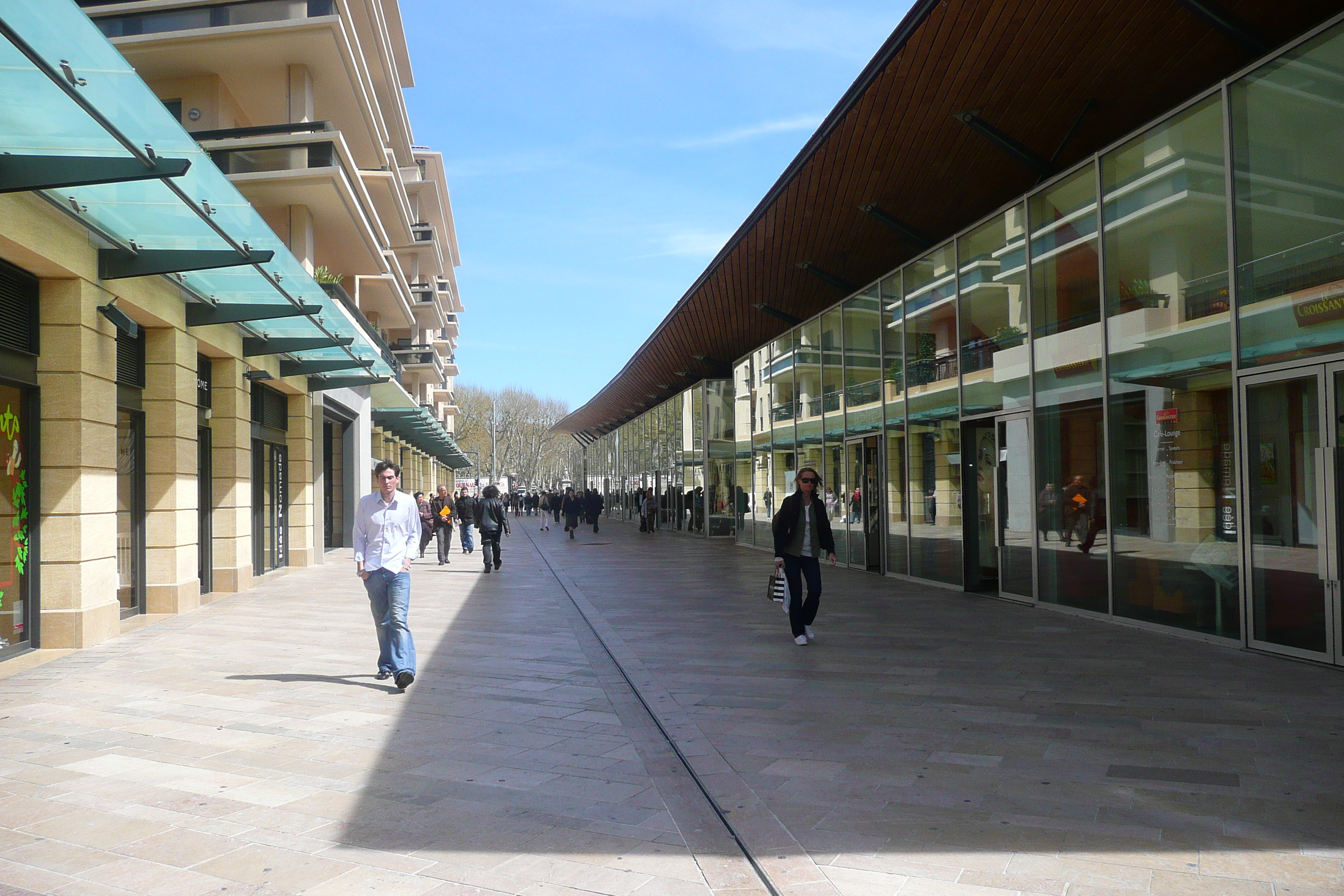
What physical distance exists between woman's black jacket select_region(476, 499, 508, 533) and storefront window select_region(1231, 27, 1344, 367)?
508 inches

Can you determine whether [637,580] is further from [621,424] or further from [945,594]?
[621,424]

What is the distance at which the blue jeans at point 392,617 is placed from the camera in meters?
7.62

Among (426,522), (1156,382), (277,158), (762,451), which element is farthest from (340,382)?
(1156,382)

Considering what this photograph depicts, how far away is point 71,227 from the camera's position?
30.5 feet

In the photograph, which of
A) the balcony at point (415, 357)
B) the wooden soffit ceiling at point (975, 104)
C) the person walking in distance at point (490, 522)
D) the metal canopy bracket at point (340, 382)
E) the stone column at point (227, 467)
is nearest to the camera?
the wooden soffit ceiling at point (975, 104)

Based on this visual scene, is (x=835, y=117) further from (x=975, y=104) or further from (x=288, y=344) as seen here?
(x=288, y=344)

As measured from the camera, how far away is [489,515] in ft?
62.1

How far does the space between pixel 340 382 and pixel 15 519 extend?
12.8 m

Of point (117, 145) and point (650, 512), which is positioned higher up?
point (117, 145)

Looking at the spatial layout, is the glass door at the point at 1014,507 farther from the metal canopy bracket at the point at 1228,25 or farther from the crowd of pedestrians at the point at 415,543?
the metal canopy bracket at the point at 1228,25

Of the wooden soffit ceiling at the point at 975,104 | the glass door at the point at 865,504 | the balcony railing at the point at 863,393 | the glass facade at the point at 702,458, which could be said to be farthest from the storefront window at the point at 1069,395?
the glass facade at the point at 702,458

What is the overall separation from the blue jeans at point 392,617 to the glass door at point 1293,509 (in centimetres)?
676

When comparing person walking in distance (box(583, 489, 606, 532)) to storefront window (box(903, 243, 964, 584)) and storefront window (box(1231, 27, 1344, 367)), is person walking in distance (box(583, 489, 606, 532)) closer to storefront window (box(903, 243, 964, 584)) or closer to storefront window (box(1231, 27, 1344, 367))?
storefront window (box(903, 243, 964, 584))

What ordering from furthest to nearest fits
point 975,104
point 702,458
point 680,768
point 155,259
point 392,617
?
point 702,458 → point 975,104 → point 155,259 → point 392,617 → point 680,768
